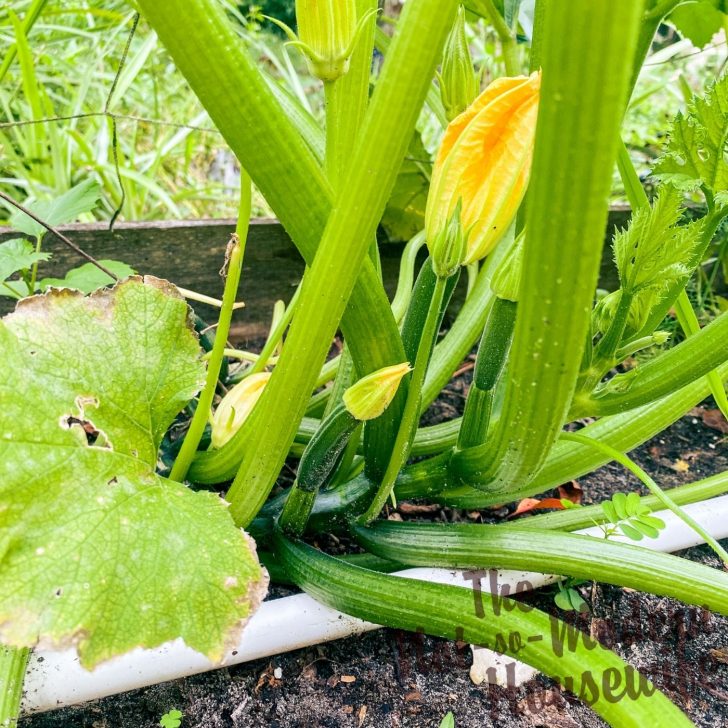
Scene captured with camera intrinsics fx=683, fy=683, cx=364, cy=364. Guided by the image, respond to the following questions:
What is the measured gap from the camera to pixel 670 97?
2838mm

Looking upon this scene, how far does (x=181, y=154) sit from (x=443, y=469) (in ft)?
5.43

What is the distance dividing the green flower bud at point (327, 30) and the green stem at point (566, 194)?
241 mm

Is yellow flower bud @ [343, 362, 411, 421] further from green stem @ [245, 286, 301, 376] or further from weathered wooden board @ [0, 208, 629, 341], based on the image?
weathered wooden board @ [0, 208, 629, 341]

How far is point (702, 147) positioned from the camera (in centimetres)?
64

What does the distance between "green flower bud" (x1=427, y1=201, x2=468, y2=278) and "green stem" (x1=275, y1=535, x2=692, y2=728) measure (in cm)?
35

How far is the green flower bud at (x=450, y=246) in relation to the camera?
57cm

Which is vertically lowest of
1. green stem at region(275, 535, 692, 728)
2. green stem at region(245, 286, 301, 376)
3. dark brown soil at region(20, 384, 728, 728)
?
dark brown soil at region(20, 384, 728, 728)

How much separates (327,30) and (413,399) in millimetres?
335

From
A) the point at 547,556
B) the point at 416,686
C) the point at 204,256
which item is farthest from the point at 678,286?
the point at 204,256

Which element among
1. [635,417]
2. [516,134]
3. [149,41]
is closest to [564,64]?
[516,134]

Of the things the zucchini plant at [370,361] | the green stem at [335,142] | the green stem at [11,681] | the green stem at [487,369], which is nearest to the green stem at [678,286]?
the zucchini plant at [370,361]

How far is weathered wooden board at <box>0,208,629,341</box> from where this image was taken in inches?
47.6

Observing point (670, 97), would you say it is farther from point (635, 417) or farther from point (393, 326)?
point (393, 326)

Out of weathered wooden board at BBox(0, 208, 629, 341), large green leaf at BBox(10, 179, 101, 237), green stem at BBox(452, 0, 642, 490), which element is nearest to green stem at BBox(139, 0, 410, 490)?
green stem at BBox(452, 0, 642, 490)
